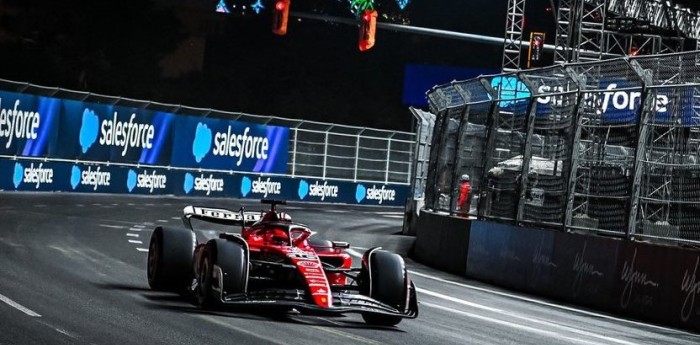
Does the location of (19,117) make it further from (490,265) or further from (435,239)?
(490,265)

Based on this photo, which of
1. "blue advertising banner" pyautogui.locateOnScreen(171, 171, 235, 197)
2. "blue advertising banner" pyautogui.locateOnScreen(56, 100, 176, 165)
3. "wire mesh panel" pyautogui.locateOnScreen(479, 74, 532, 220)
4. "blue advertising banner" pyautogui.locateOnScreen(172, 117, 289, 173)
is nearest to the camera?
"wire mesh panel" pyautogui.locateOnScreen(479, 74, 532, 220)

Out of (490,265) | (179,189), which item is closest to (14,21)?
(179,189)

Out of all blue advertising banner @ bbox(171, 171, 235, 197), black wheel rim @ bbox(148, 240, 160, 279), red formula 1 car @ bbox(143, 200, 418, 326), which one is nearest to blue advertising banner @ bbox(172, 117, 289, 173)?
blue advertising banner @ bbox(171, 171, 235, 197)

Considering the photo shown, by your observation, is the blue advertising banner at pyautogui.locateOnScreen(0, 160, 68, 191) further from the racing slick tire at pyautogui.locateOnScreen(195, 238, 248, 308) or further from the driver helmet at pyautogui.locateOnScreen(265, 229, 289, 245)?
the racing slick tire at pyautogui.locateOnScreen(195, 238, 248, 308)

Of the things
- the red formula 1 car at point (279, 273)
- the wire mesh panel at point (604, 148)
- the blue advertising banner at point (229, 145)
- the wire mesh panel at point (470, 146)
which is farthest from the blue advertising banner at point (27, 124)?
the red formula 1 car at point (279, 273)

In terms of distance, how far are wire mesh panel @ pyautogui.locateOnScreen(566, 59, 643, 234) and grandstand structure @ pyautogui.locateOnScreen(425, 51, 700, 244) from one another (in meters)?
0.01

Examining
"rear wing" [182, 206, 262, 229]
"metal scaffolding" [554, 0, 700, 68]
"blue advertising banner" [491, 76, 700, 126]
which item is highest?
"metal scaffolding" [554, 0, 700, 68]

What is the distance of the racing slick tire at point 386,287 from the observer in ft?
39.5

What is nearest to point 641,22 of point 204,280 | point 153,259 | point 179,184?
point 179,184

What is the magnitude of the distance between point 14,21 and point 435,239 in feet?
128

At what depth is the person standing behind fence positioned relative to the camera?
21234mm

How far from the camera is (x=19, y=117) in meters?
31.8

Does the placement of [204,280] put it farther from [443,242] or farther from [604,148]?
[443,242]

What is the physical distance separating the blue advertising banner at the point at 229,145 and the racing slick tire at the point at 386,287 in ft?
90.0
